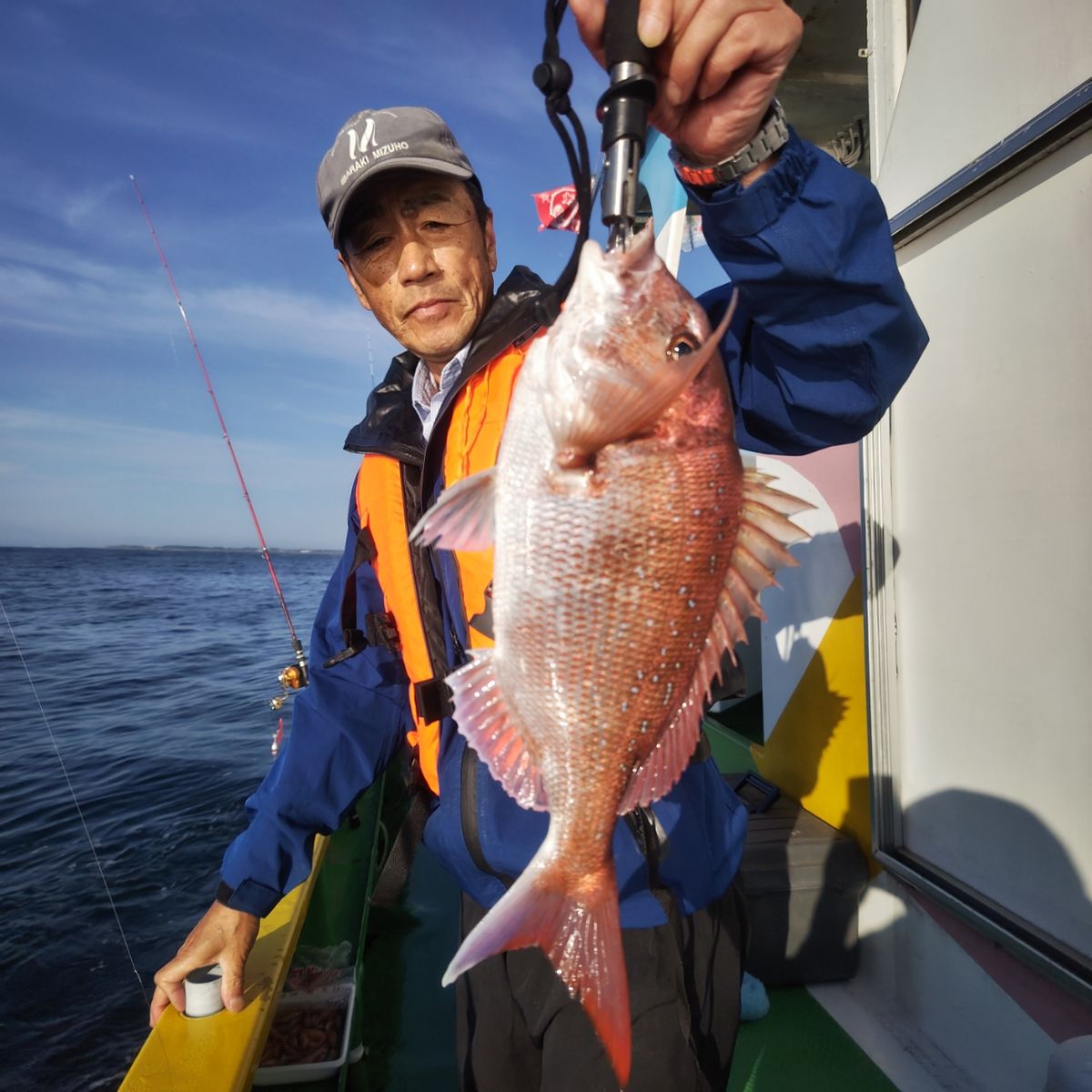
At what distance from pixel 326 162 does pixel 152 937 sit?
6386 mm

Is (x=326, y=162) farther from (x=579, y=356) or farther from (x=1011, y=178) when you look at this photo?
(x=1011, y=178)

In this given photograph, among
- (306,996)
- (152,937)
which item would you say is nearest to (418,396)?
(306,996)

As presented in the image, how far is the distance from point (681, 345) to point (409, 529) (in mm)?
1032

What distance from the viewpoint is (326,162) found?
200 centimetres

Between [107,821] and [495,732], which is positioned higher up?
[495,732]

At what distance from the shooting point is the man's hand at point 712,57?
3.57 ft

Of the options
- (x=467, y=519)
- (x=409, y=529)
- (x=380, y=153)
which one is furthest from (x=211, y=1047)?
(x=380, y=153)

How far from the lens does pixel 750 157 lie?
1.28 m

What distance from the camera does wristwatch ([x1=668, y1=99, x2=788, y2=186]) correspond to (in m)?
1.28

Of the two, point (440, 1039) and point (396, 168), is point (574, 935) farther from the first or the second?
point (440, 1039)

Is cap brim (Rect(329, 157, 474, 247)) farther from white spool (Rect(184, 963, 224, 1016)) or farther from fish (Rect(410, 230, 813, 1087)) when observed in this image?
white spool (Rect(184, 963, 224, 1016))

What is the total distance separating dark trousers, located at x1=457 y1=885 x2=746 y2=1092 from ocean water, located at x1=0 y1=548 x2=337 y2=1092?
4329 millimetres

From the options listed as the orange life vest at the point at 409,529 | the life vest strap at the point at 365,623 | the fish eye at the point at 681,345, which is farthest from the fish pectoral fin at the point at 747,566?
the life vest strap at the point at 365,623

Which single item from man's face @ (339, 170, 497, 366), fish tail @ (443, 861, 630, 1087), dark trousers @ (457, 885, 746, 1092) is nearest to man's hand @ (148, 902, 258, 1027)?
dark trousers @ (457, 885, 746, 1092)
